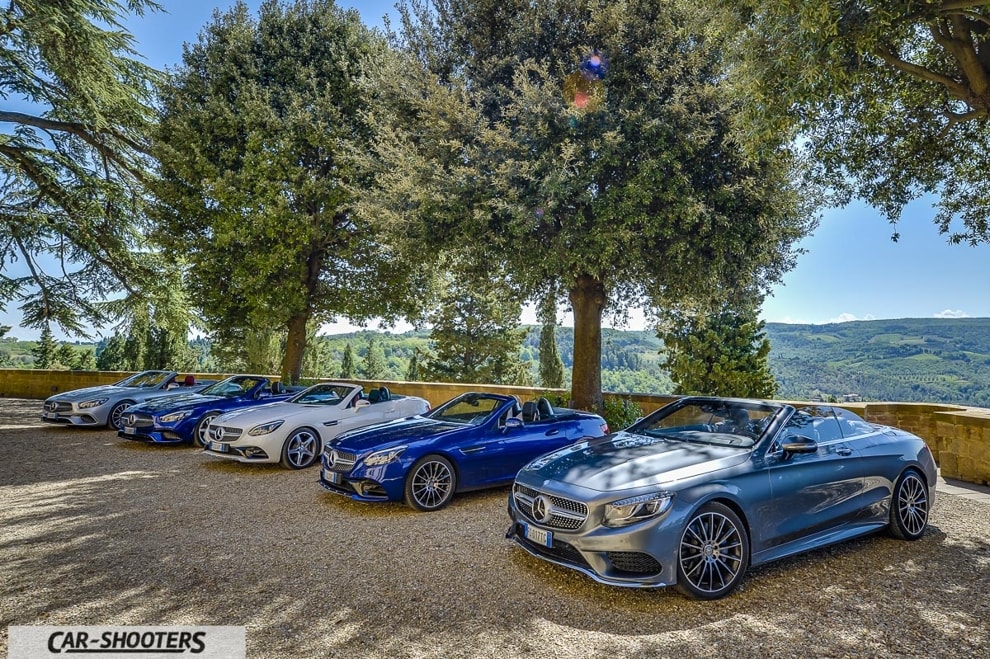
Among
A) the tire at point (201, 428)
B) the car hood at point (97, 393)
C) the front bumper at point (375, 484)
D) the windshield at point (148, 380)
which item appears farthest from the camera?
the windshield at point (148, 380)

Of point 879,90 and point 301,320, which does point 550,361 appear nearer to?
point 301,320

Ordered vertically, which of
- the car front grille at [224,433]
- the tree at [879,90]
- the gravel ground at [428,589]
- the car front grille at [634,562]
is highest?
the tree at [879,90]

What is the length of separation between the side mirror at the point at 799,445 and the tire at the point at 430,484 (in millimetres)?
3492

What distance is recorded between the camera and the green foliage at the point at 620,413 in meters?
11.7

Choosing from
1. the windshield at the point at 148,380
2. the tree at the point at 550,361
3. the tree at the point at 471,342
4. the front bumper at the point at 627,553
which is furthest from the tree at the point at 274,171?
the tree at the point at 550,361

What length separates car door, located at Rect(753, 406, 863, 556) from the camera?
4191 mm

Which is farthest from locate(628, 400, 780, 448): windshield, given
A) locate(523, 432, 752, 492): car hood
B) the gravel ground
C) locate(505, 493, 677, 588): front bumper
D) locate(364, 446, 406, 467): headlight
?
locate(364, 446, 406, 467): headlight

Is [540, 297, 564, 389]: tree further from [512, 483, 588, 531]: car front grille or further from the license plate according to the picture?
the license plate

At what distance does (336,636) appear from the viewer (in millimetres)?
3270

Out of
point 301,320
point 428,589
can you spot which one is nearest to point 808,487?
point 428,589

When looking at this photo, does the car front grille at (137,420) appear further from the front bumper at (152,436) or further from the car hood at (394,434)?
the car hood at (394,434)

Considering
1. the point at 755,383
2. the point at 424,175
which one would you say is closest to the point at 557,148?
the point at 424,175

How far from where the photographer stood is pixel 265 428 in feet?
27.4

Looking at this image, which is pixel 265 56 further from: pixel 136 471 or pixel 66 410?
pixel 136 471
